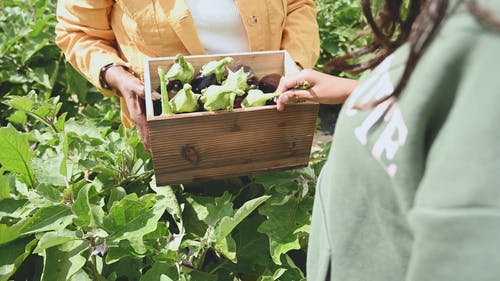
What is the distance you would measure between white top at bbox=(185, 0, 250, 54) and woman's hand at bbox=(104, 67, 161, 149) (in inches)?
9.5

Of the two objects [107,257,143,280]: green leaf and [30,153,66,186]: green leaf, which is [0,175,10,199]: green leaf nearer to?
[30,153,66,186]: green leaf

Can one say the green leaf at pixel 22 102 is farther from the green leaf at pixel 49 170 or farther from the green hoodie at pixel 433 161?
the green hoodie at pixel 433 161

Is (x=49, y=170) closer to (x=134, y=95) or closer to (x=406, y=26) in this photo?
(x=134, y=95)

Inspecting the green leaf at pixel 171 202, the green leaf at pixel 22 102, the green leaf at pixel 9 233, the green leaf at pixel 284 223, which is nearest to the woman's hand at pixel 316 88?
the green leaf at pixel 284 223

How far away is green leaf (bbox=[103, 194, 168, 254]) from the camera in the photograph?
1355 millimetres

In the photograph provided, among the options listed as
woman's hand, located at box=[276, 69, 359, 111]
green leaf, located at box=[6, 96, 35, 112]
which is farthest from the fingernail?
green leaf, located at box=[6, 96, 35, 112]

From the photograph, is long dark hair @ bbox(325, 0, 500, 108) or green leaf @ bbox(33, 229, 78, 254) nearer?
long dark hair @ bbox(325, 0, 500, 108)

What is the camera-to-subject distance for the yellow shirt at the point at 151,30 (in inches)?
59.1

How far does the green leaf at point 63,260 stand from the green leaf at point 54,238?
0.06m

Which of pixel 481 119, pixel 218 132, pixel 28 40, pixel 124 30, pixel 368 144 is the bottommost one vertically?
pixel 28 40

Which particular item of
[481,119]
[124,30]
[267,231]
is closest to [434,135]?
[481,119]

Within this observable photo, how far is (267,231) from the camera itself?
57.7 inches

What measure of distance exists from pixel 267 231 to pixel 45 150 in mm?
877

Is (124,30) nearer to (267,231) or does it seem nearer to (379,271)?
(267,231)
